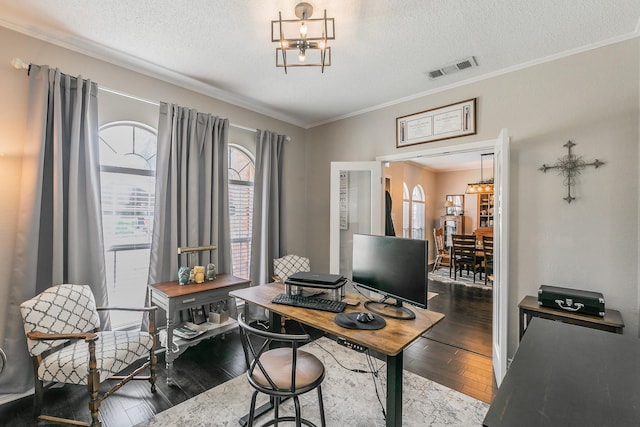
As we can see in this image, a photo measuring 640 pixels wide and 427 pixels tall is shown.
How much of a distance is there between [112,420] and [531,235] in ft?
11.7

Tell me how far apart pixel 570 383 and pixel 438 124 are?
282 cm

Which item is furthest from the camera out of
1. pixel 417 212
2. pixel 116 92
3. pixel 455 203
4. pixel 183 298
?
pixel 455 203

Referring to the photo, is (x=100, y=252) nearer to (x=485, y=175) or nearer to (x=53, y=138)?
(x=53, y=138)

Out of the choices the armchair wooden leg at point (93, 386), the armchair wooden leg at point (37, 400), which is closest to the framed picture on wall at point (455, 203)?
the armchair wooden leg at point (93, 386)

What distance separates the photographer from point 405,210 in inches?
298

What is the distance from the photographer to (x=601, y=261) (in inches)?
89.5

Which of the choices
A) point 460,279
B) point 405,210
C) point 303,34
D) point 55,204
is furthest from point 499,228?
point 405,210

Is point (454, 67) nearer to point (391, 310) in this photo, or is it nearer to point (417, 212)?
point (391, 310)

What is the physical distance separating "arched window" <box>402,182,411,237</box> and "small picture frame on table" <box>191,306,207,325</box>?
547cm

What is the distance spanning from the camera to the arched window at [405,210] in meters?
7.38

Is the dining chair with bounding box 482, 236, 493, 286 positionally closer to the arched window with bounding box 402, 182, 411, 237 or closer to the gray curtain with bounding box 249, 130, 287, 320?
the arched window with bounding box 402, 182, 411, 237

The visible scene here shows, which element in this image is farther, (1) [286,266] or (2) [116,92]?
(1) [286,266]

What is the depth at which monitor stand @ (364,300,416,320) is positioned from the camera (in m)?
1.72

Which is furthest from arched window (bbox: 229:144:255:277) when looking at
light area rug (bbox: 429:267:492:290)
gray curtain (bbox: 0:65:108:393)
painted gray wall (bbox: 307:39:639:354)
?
light area rug (bbox: 429:267:492:290)
